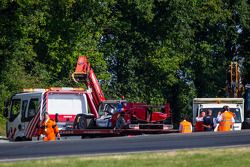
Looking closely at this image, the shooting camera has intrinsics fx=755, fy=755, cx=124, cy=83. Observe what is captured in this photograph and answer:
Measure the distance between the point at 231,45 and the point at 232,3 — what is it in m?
3.63

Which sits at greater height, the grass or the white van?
the white van

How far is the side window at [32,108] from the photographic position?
3015cm

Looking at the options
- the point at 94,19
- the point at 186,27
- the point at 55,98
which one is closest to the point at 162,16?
the point at 186,27

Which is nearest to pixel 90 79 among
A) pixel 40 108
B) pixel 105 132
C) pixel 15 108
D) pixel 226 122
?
pixel 15 108

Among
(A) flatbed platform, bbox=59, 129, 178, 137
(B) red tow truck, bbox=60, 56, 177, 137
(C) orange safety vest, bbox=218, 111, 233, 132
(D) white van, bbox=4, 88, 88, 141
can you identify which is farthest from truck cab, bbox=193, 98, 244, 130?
(D) white van, bbox=4, 88, 88, 141

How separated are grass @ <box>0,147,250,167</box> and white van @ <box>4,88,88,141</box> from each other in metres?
12.5

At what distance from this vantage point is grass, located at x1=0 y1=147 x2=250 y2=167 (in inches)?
641

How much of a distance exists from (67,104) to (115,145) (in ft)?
37.3

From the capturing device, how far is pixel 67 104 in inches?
1216

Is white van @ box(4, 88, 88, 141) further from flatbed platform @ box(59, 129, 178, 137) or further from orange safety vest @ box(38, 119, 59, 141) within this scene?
orange safety vest @ box(38, 119, 59, 141)

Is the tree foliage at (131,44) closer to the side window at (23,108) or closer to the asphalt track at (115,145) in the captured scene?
the side window at (23,108)

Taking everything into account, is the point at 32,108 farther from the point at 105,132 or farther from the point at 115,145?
the point at 115,145

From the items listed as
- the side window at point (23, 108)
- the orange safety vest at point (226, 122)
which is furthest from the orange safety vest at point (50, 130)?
the orange safety vest at point (226, 122)

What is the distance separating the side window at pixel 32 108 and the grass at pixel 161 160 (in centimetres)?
1269
